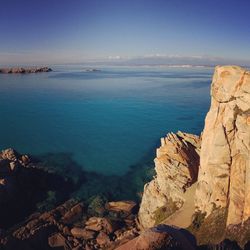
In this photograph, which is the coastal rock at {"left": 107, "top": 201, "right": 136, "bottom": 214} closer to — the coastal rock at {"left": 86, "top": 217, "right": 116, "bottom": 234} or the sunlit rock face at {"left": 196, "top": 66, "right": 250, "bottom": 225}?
the coastal rock at {"left": 86, "top": 217, "right": 116, "bottom": 234}

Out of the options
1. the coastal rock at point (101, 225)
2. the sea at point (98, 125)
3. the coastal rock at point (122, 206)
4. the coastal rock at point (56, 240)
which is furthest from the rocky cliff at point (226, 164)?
the sea at point (98, 125)

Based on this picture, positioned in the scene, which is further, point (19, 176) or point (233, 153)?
point (19, 176)

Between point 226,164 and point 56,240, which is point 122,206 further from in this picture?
point 226,164

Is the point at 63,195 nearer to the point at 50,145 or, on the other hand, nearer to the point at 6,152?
the point at 6,152

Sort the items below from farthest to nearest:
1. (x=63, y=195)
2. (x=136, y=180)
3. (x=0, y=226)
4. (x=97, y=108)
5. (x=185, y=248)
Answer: (x=97, y=108), (x=136, y=180), (x=63, y=195), (x=0, y=226), (x=185, y=248)

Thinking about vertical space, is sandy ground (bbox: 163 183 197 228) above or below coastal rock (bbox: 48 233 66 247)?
above

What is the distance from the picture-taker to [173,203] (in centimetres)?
3944

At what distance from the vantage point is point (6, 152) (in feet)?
197

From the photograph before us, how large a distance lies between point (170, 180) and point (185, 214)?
18.5 feet

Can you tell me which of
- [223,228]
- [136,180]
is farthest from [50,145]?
[223,228]

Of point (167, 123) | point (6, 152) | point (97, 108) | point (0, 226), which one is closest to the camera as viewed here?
point (0, 226)

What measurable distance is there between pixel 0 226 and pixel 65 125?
56.7 metres

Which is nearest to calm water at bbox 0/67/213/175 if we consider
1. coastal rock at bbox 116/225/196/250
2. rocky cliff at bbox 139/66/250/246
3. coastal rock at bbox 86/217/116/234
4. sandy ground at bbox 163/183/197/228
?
coastal rock at bbox 86/217/116/234

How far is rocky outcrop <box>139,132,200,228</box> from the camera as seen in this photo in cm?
3944
